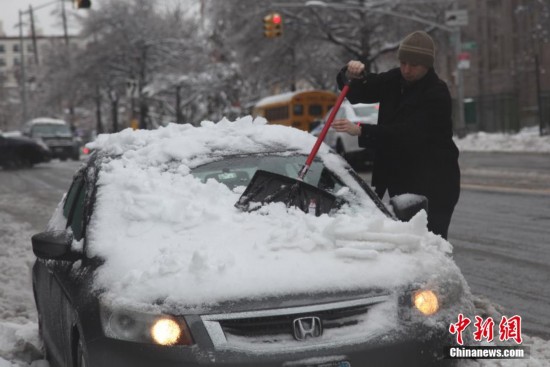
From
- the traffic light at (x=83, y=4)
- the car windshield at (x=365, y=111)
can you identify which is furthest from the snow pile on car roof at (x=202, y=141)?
the traffic light at (x=83, y=4)

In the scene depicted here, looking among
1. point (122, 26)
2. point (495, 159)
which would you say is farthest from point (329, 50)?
point (495, 159)

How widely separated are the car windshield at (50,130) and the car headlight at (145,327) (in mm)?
→ 36602

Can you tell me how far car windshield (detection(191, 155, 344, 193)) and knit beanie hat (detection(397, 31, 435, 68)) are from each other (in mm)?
842

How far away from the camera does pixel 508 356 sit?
13.5 feet

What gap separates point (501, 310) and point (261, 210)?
2.44 metres

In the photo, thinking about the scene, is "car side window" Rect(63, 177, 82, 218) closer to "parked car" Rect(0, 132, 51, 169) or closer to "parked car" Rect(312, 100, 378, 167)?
"parked car" Rect(312, 100, 378, 167)

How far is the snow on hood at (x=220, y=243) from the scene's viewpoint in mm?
3479

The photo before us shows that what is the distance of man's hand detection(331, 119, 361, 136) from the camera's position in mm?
4770

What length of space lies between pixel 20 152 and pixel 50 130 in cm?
1088

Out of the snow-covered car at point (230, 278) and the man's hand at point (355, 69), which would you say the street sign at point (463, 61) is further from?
the snow-covered car at point (230, 278)

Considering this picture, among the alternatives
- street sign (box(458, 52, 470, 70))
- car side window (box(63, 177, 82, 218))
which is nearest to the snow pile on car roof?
car side window (box(63, 177, 82, 218))

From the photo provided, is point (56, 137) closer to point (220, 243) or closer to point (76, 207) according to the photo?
point (76, 207)

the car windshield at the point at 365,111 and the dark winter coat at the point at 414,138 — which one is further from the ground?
the dark winter coat at the point at 414,138

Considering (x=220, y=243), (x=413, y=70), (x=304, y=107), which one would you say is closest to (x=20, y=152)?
(x=304, y=107)
